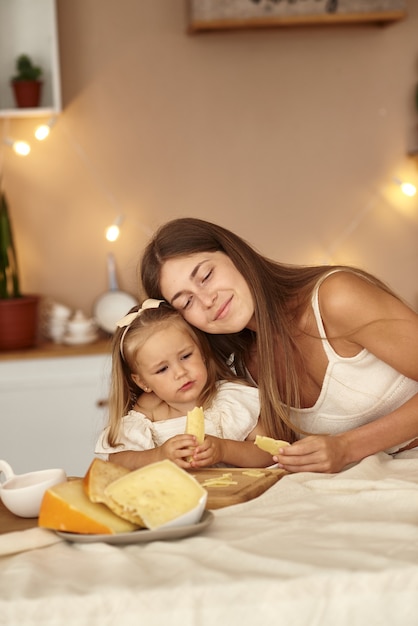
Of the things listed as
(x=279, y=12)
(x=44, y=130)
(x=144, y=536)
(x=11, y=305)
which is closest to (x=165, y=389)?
(x=144, y=536)

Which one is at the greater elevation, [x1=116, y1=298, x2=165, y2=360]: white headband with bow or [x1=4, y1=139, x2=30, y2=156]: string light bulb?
[x1=4, y1=139, x2=30, y2=156]: string light bulb

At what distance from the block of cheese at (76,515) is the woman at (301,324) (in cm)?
64

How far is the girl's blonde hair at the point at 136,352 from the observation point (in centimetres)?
176

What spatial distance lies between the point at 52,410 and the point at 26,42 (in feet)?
4.45

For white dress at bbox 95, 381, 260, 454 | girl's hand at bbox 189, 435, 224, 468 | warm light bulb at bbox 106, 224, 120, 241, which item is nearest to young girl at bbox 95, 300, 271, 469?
white dress at bbox 95, 381, 260, 454

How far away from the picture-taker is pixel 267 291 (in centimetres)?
173

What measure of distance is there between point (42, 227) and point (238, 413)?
5.66 feet

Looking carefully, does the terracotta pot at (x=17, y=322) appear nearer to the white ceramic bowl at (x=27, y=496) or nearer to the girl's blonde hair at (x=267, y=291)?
the girl's blonde hair at (x=267, y=291)

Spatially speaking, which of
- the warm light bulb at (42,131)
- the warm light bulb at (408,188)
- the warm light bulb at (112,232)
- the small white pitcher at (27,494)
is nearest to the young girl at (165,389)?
the small white pitcher at (27,494)

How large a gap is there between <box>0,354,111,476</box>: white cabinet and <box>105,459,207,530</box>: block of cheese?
6.05ft

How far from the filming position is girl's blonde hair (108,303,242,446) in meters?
1.76

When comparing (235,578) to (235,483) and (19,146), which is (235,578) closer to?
(235,483)

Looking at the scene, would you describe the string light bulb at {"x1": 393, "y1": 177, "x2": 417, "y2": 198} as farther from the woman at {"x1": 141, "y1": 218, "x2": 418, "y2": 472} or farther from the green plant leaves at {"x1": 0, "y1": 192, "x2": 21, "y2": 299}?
the woman at {"x1": 141, "y1": 218, "x2": 418, "y2": 472}

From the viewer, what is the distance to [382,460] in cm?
145
